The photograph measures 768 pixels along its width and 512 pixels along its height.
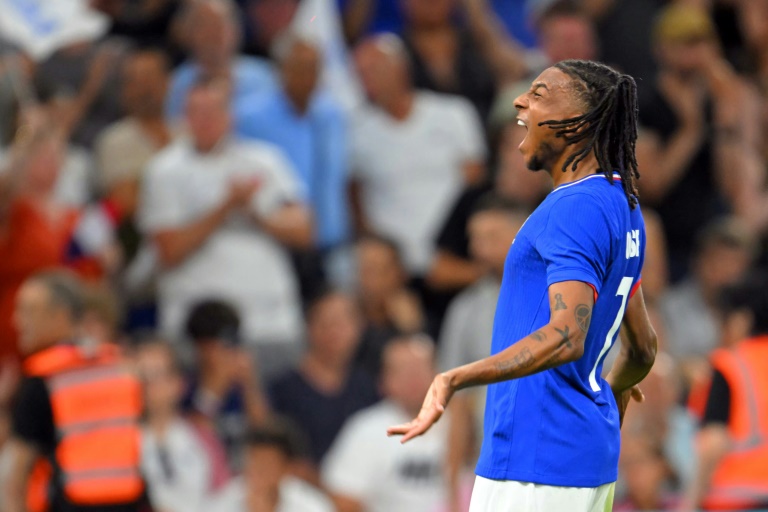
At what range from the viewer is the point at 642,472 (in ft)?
23.8

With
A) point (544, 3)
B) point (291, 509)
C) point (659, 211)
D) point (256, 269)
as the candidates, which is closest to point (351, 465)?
point (291, 509)

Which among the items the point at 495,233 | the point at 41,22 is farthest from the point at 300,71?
the point at 495,233

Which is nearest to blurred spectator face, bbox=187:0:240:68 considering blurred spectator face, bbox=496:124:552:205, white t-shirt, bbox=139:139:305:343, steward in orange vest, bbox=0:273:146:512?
white t-shirt, bbox=139:139:305:343

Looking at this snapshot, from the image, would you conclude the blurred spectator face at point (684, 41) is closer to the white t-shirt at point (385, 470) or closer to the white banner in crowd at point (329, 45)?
the white banner in crowd at point (329, 45)

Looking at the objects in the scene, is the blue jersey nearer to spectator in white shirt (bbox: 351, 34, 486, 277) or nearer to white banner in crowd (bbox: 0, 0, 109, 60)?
white banner in crowd (bbox: 0, 0, 109, 60)

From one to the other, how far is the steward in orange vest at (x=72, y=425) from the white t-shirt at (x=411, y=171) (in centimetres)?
286

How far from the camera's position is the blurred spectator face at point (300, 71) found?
873cm

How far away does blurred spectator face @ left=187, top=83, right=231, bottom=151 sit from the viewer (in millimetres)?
7980

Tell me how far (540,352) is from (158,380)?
4341 millimetres

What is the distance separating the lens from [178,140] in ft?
27.8

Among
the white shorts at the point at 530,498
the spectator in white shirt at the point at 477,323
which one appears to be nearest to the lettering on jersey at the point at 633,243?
the white shorts at the point at 530,498

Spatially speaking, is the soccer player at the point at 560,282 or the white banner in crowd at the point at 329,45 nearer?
the soccer player at the point at 560,282

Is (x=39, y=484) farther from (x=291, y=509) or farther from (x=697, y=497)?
(x=697, y=497)

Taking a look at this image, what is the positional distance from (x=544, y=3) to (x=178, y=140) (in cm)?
282
